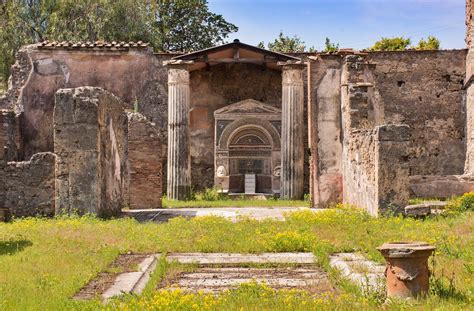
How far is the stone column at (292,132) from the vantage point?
19.2 m

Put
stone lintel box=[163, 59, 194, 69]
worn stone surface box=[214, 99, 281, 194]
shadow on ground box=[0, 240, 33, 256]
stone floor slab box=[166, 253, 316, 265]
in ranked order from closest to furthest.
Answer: stone floor slab box=[166, 253, 316, 265] → shadow on ground box=[0, 240, 33, 256] → stone lintel box=[163, 59, 194, 69] → worn stone surface box=[214, 99, 281, 194]

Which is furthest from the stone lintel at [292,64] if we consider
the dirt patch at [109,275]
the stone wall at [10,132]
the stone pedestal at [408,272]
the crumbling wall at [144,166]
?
the stone pedestal at [408,272]

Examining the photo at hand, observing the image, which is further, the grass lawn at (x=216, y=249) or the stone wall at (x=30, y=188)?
the stone wall at (x=30, y=188)

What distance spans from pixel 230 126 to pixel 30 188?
1014 cm

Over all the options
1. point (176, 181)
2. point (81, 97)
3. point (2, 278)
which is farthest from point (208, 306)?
point (176, 181)

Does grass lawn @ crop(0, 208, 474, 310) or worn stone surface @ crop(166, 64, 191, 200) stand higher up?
worn stone surface @ crop(166, 64, 191, 200)

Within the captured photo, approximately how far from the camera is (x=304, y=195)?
1952 cm

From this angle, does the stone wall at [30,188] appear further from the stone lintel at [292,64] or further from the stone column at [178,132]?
the stone lintel at [292,64]

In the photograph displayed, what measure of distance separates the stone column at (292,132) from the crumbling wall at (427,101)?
3138 millimetres

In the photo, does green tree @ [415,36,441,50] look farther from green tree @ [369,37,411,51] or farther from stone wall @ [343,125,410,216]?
stone wall @ [343,125,410,216]

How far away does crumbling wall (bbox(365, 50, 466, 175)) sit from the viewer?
847 inches

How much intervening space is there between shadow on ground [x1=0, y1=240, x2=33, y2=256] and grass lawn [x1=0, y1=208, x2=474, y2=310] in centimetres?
A: 1

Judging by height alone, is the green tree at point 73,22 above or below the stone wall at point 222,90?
above

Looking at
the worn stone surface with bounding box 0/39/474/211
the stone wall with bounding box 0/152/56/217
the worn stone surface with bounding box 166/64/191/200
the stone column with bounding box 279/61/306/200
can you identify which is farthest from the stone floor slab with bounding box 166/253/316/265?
the worn stone surface with bounding box 0/39/474/211
